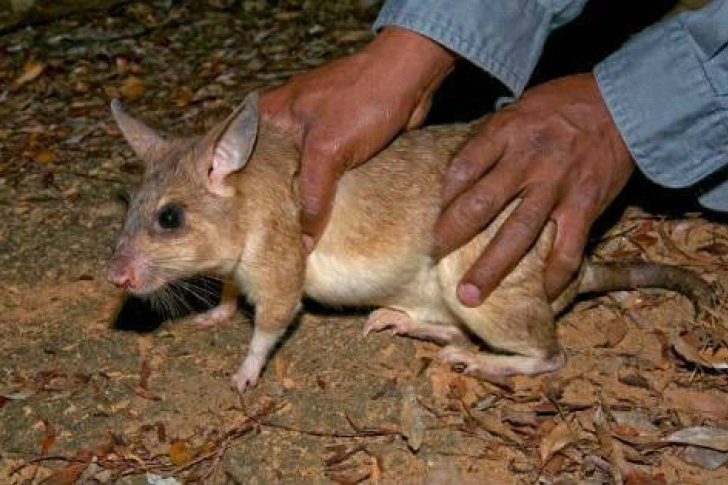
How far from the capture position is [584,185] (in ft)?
15.3

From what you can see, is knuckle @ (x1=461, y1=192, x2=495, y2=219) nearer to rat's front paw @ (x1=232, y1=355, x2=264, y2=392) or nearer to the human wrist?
the human wrist

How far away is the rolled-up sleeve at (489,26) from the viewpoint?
185 inches

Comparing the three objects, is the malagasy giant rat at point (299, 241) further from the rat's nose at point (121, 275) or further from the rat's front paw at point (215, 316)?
the rat's front paw at point (215, 316)

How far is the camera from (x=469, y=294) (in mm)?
4633

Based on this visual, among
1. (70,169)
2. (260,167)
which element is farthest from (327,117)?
(70,169)

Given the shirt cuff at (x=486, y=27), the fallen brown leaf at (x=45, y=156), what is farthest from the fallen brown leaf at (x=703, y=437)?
the fallen brown leaf at (x=45, y=156)

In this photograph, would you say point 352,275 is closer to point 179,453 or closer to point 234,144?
point 234,144

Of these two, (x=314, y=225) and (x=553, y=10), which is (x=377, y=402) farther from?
(x=553, y=10)

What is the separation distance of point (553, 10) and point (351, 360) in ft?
6.72

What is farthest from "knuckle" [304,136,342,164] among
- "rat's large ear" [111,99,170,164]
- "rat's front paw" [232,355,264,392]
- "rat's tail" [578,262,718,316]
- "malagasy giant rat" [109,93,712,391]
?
"rat's tail" [578,262,718,316]

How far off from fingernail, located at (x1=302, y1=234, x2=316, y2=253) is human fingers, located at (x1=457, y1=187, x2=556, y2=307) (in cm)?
76

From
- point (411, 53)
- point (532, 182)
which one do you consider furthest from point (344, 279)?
point (411, 53)

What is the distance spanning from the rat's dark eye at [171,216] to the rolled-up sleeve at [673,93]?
6.95 ft

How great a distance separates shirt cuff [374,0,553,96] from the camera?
4.70 m
